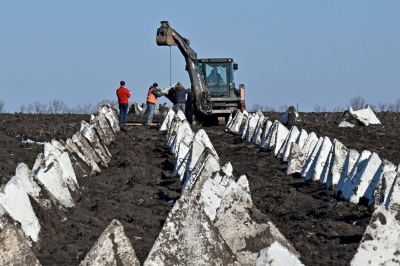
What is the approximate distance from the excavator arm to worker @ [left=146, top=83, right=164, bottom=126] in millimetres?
1381

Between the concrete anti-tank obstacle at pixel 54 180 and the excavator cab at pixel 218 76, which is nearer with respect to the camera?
the concrete anti-tank obstacle at pixel 54 180

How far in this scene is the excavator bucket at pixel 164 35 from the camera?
29.2 meters

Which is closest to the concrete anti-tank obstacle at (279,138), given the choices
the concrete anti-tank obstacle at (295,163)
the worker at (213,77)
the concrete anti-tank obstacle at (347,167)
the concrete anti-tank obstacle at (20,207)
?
the concrete anti-tank obstacle at (295,163)

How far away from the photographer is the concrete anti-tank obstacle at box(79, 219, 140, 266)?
690cm

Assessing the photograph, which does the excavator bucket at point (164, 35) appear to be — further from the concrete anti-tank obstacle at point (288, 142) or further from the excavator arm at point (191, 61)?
the concrete anti-tank obstacle at point (288, 142)

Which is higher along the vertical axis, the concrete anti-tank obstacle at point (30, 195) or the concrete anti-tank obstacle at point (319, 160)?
the concrete anti-tank obstacle at point (30, 195)

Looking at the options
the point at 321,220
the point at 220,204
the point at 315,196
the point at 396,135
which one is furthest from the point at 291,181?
the point at 396,135

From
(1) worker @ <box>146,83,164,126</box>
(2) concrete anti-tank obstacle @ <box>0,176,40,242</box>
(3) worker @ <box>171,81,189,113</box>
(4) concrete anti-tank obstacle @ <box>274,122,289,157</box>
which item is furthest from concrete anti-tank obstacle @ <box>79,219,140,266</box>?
(3) worker @ <box>171,81,189,113</box>

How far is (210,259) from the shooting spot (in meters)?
7.09

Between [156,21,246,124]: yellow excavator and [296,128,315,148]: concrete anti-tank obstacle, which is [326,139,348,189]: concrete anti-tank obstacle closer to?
[296,128,315,148]: concrete anti-tank obstacle

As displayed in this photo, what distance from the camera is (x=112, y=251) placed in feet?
22.8

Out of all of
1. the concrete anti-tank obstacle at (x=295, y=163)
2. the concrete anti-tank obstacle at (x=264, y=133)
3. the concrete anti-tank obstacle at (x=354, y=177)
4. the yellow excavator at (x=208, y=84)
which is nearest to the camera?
the concrete anti-tank obstacle at (x=354, y=177)

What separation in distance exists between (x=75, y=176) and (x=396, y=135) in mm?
12216

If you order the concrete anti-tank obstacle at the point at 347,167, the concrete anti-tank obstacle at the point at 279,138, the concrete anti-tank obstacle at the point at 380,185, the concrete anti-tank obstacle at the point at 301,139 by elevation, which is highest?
the concrete anti-tank obstacle at the point at 380,185
